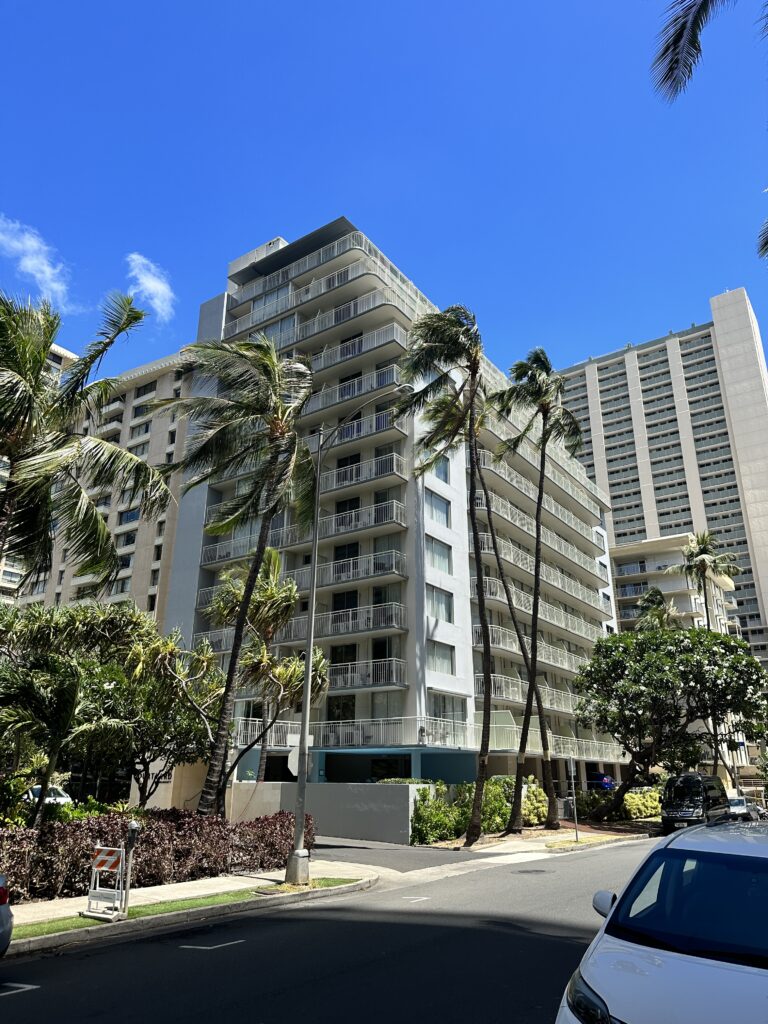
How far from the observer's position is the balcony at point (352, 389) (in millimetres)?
34419

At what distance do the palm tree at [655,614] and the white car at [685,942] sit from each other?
1733 inches

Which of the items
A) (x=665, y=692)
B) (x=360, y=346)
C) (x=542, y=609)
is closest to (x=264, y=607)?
(x=360, y=346)

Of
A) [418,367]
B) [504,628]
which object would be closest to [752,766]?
[504,628]

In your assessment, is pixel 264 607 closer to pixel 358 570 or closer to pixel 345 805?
pixel 345 805

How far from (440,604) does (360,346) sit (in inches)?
548

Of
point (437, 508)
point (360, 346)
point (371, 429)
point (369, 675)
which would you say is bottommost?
point (369, 675)

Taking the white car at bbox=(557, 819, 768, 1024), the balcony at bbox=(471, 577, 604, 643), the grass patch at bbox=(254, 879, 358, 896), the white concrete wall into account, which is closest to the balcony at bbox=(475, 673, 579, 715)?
the balcony at bbox=(471, 577, 604, 643)

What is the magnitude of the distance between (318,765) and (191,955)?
2298cm

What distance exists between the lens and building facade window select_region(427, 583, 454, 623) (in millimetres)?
31641

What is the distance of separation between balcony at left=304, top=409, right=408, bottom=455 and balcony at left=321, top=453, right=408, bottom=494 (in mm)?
1201

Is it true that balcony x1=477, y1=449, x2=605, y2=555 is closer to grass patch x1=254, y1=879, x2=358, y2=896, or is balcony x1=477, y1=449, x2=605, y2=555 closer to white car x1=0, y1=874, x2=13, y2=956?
grass patch x1=254, y1=879, x2=358, y2=896

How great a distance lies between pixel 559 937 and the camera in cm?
898

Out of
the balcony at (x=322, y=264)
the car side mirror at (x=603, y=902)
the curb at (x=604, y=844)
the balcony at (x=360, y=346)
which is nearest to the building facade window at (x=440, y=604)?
the curb at (x=604, y=844)

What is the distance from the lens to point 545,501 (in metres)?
45.8
